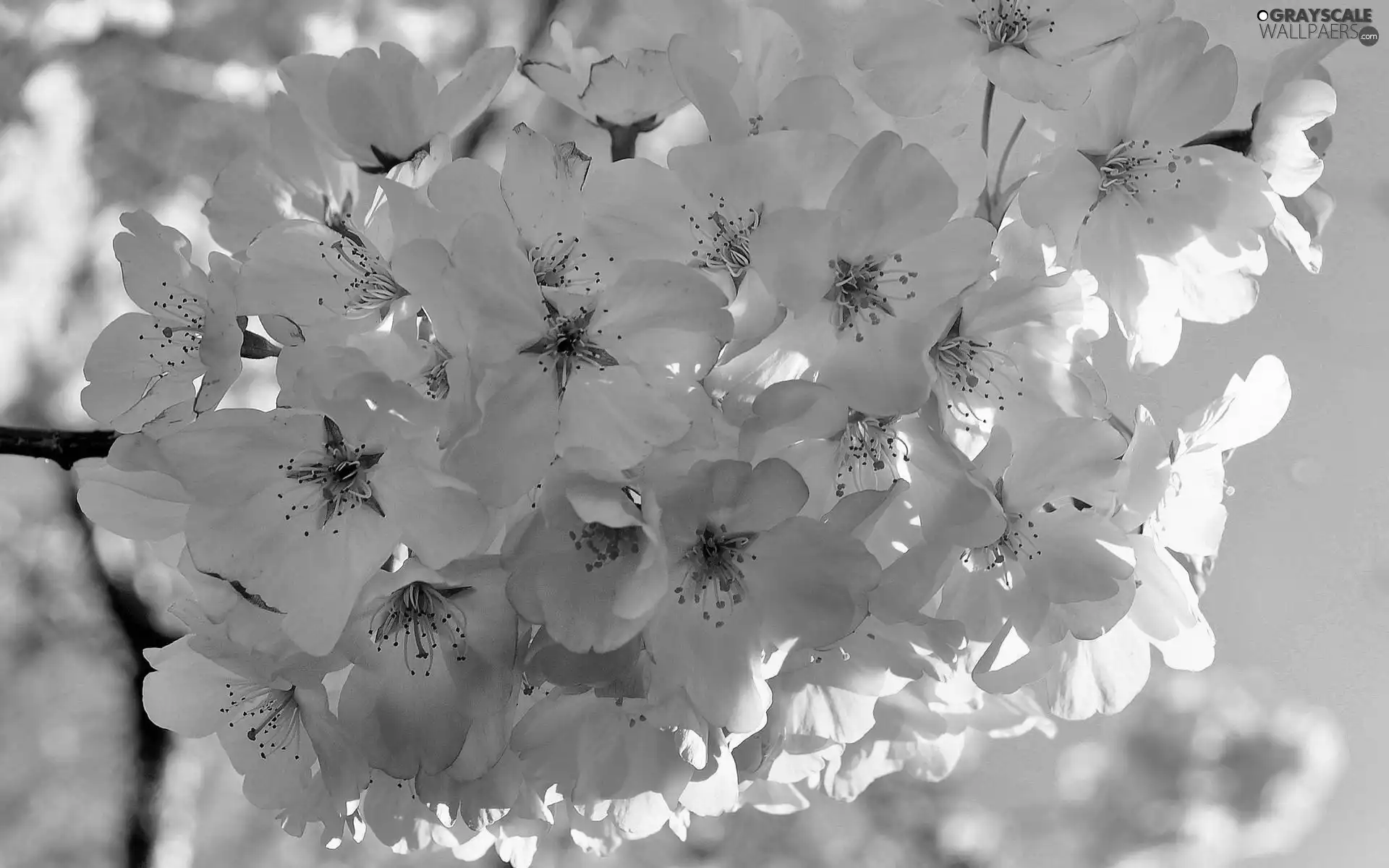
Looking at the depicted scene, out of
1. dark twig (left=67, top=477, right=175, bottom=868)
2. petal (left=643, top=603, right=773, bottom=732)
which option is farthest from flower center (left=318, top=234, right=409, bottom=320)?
dark twig (left=67, top=477, right=175, bottom=868)

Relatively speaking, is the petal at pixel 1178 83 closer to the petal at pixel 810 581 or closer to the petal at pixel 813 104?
the petal at pixel 813 104

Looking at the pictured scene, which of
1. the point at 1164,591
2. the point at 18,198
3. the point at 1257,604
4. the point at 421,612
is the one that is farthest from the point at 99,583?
the point at 1257,604

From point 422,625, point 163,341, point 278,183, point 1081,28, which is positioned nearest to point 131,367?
point 163,341

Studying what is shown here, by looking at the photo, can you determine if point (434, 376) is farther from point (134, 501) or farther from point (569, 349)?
point (134, 501)

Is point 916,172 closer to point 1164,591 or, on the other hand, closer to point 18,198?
point 1164,591

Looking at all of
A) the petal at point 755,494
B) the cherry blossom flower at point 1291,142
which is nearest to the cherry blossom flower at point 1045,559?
the petal at point 755,494

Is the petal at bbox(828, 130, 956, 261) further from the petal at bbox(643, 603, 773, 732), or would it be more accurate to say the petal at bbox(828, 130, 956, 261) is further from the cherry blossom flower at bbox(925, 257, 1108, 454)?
the petal at bbox(643, 603, 773, 732)
